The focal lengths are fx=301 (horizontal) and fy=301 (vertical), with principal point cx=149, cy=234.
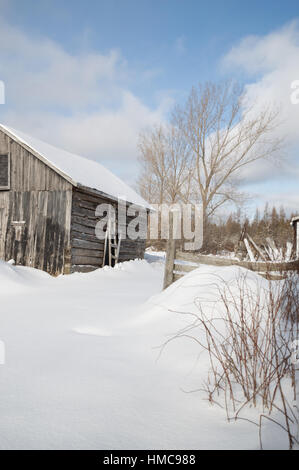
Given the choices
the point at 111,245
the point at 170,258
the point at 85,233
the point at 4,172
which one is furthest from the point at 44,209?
the point at 170,258

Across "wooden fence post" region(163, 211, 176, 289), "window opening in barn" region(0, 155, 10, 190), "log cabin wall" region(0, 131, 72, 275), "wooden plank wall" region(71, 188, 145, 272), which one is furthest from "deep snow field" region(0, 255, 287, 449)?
"window opening in barn" region(0, 155, 10, 190)

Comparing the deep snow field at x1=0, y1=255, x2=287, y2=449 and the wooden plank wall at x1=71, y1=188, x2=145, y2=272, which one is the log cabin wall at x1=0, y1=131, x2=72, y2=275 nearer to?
the wooden plank wall at x1=71, y1=188, x2=145, y2=272

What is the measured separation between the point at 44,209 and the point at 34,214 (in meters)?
0.44

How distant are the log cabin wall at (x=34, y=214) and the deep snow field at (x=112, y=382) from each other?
521 centimetres

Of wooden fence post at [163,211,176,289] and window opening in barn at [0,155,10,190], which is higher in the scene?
window opening in barn at [0,155,10,190]

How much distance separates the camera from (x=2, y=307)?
542cm

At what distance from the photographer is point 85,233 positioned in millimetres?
11016

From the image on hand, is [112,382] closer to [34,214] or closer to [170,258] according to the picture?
[170,258]

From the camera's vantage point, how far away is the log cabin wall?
33.7 ft

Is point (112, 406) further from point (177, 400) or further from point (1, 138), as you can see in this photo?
point (1, 138)

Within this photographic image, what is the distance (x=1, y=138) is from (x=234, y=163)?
671 inches

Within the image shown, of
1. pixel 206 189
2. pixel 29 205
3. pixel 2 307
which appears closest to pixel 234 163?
pixel 206 189

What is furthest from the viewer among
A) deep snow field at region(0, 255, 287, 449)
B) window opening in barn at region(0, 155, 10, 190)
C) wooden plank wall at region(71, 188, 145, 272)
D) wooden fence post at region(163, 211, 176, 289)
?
window opening in barn at region(0, 155, 10, 190)
